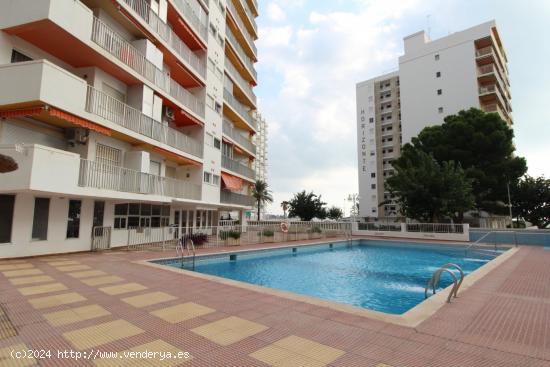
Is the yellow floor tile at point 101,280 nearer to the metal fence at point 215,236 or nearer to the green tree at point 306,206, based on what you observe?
the metal fence at point 215,236

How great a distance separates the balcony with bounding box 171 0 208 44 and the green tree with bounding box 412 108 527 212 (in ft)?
91.5

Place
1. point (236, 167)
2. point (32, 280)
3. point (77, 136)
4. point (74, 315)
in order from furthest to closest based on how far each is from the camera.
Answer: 1. point (236, 167)
2. point (77, 136)
3. point (32, 280)
4. point (74, 315)

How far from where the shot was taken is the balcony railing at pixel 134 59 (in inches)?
569

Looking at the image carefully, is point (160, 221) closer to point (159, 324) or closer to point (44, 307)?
point (44, 307)

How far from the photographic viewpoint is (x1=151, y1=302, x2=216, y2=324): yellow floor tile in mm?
5637

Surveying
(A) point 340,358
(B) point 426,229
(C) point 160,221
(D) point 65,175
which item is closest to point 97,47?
(D) point 65,175

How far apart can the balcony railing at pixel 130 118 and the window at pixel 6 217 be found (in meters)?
4.81

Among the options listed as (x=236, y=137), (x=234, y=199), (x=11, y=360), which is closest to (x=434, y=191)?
(x=234, y=199)

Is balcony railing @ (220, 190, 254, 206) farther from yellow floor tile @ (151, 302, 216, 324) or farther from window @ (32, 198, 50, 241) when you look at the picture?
yellow floor tile @ (151, 302, 216, 324)

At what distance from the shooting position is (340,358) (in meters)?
4.11

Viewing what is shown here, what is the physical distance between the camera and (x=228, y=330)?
5094 mm

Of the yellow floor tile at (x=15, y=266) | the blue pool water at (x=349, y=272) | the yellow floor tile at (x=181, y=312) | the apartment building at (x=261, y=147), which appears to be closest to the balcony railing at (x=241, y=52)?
the blue pool water at (x=349, y=272)

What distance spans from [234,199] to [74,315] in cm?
2426

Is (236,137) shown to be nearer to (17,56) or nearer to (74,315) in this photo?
(17,56)
